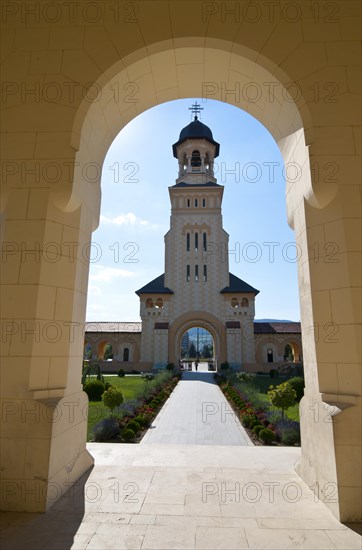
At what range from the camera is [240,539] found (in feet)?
10.3

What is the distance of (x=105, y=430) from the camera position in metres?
8.77

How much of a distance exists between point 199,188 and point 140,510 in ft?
112

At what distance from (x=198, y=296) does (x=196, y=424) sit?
22.2 metres

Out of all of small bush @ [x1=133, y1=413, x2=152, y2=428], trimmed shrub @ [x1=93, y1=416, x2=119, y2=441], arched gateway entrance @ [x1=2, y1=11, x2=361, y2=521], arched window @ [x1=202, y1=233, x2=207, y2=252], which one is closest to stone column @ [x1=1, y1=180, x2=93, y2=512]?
arched gateway entrance @ [x1=2, y1=11, x2=361, y2=521]

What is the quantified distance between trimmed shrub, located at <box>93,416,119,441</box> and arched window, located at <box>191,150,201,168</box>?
33162 millimetres

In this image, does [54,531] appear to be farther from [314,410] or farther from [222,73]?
[222,73]

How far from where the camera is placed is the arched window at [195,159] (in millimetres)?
36969

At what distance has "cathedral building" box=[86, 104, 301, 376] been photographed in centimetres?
3266

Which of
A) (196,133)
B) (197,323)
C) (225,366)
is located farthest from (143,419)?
(196,133)

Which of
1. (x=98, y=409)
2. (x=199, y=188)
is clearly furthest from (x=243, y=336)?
(x=98, y=409)

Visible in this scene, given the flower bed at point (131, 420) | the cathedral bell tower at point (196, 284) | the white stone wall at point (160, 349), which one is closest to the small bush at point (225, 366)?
the cathedral bell tower at point (196, 284)

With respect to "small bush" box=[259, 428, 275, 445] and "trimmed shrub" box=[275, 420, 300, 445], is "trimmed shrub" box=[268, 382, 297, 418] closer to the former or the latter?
"trimmed shrub" box=[275, 420, 300, 445]

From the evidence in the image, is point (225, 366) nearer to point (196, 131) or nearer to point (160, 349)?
point (160, 349)

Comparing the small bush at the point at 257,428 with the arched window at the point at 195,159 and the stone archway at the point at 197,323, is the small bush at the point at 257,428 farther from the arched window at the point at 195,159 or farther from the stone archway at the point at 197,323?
the arched window at the point at 195,159
